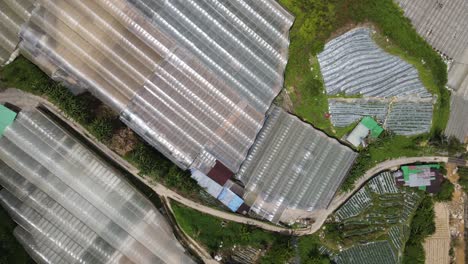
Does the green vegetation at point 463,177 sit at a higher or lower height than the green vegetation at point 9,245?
higher

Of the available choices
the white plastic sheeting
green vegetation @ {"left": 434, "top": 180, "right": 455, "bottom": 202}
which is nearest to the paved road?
green vegetation @ {"left": 434, "top": 180, "right": 455, "bottom": 202}

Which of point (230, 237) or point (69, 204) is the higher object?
point (230, 237)

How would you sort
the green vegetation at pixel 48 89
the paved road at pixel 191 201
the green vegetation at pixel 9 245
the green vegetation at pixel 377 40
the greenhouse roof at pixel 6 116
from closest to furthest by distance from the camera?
the green vegetation at pixel 9 245 → the greenhouse roof at pixel 6 116 → the green vegetation at pixel 48 89 → the paved road at pixel 191 201 → the green vegetation at pixel 377 40

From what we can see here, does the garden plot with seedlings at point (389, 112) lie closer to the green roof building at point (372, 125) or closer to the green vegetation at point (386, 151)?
the green roof building at point (372, 125)

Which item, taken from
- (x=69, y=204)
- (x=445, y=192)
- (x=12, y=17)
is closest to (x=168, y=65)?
(x=12, y=17)

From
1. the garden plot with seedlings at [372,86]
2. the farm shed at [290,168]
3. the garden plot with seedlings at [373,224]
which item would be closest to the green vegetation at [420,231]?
the garden plot with seedlings at [373,224]

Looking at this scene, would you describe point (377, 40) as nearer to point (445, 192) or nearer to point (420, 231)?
point (445, 192)

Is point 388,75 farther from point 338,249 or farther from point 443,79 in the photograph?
point 338,249

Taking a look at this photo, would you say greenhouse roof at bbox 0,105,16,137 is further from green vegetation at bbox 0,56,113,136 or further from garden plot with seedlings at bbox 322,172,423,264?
garden plot with seedlings at bbox 322,172,423,264
